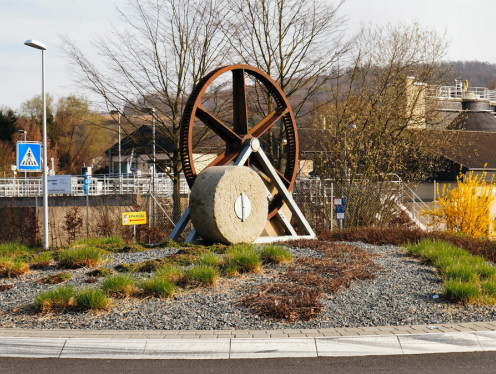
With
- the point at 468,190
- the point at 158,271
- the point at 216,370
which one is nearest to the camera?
the point at 216,370

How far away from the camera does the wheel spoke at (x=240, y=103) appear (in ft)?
51.5

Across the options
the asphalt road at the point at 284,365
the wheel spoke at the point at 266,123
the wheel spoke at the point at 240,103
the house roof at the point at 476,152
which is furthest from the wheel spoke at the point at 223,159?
the house roof at the point at 476,152

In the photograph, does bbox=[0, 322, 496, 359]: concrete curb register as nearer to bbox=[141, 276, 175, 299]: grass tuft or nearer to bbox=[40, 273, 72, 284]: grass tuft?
bbox=[141, 276, 175, 299]: grass tuft

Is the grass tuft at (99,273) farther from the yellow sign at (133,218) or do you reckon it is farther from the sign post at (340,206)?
the sign post at (340,206)

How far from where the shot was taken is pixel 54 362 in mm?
6191

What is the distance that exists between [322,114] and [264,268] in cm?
1771

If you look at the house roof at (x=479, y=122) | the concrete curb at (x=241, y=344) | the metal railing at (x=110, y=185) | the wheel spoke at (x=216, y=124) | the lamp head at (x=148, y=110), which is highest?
the house roof at (x=479, y=122)

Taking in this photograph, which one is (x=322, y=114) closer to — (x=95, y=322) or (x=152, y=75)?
(x=152, y=75)

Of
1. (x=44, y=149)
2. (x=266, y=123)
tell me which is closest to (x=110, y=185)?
(x=44, y=149)

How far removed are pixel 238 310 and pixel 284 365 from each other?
5.92 feet

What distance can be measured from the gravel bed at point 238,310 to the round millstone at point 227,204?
375 centimetres

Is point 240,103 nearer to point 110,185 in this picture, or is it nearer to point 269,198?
point 269,198

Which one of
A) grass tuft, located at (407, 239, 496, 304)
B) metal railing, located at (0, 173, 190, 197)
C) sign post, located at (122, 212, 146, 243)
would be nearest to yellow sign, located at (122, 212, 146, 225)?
sign post, located at (122, 212, 146, 243)

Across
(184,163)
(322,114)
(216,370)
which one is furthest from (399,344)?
(322,114)
